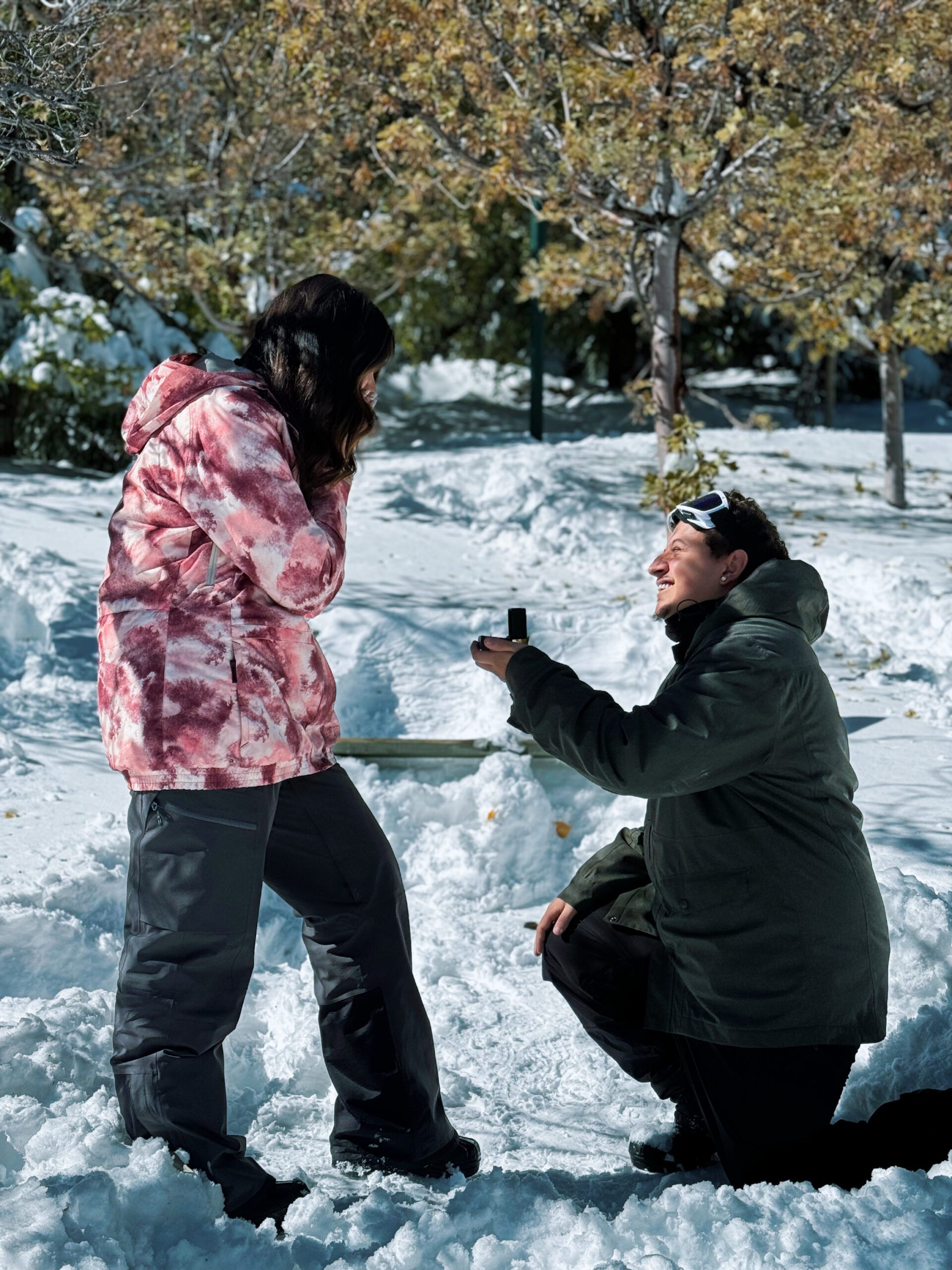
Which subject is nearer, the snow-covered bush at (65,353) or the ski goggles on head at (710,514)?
the ski goggles on head at (710,514)

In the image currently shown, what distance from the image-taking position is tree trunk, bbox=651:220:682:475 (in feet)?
24.7

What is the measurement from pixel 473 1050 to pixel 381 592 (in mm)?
3846

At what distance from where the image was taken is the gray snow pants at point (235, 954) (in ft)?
7.30

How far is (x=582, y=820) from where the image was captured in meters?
4.45

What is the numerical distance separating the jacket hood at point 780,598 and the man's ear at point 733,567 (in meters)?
0.07

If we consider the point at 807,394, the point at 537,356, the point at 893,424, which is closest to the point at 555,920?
the point at 893,424

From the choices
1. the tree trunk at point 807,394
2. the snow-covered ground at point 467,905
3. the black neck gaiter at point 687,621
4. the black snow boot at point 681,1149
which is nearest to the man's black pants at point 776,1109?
the snow-covered ground at point 467,905

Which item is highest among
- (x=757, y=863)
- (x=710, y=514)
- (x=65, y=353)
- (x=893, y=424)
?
(x=65, y=353)

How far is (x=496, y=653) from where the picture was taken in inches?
→ 94.7

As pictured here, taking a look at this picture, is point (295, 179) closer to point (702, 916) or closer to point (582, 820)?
point (582, 820)

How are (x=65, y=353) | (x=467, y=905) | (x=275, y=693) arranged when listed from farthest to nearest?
→ 1. (x=65, y=353)
2. (x=467, y=905)
3. (x=275, y=693)

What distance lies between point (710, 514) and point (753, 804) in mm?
568

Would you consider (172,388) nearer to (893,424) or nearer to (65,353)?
(893,424)

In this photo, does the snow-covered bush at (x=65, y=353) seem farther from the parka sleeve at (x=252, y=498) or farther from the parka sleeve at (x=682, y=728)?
the parka sleeve at (x=682, y=728)
